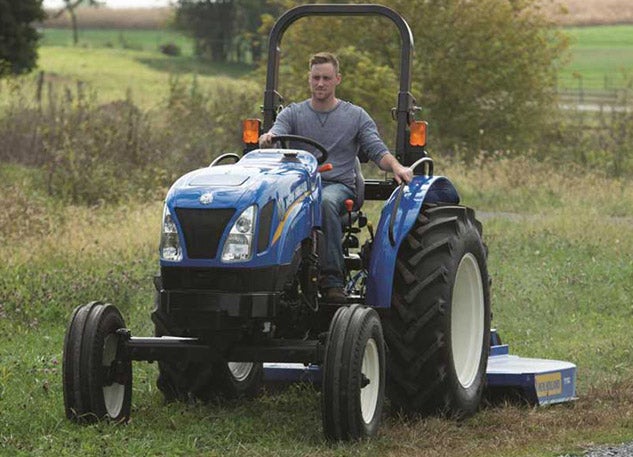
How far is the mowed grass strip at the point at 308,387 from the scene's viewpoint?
766 centimetres

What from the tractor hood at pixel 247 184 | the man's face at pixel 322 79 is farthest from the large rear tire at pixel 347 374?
the man's face at pixel 322 79

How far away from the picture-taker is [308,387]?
30.6 feet

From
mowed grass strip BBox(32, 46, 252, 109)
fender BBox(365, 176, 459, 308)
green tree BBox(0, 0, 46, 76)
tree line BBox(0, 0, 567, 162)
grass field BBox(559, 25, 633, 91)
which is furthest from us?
grass field BBox(559, 25, 633, 91)

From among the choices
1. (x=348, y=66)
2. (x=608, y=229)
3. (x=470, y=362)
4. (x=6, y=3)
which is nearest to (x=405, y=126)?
(x=470, y=362)

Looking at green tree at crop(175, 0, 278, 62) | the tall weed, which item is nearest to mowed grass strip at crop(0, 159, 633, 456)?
the tall weed

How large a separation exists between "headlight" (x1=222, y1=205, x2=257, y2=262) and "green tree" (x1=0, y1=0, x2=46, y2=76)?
30.7m

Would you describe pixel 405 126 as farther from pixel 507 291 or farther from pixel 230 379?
pixel 507 291

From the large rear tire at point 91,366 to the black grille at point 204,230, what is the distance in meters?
0.67

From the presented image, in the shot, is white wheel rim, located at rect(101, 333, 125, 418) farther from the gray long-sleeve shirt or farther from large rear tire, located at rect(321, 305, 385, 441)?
the gray long-sleeve shirt

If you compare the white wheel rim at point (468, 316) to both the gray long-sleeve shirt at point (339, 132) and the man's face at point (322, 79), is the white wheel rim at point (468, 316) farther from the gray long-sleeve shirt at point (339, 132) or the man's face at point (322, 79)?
the man's face at point (322, 79)

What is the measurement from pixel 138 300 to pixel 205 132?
1513 cm

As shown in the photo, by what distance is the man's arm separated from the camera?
8.52 metres

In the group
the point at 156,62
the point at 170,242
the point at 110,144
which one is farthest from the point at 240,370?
the point at 156,62

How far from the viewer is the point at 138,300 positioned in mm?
12273
